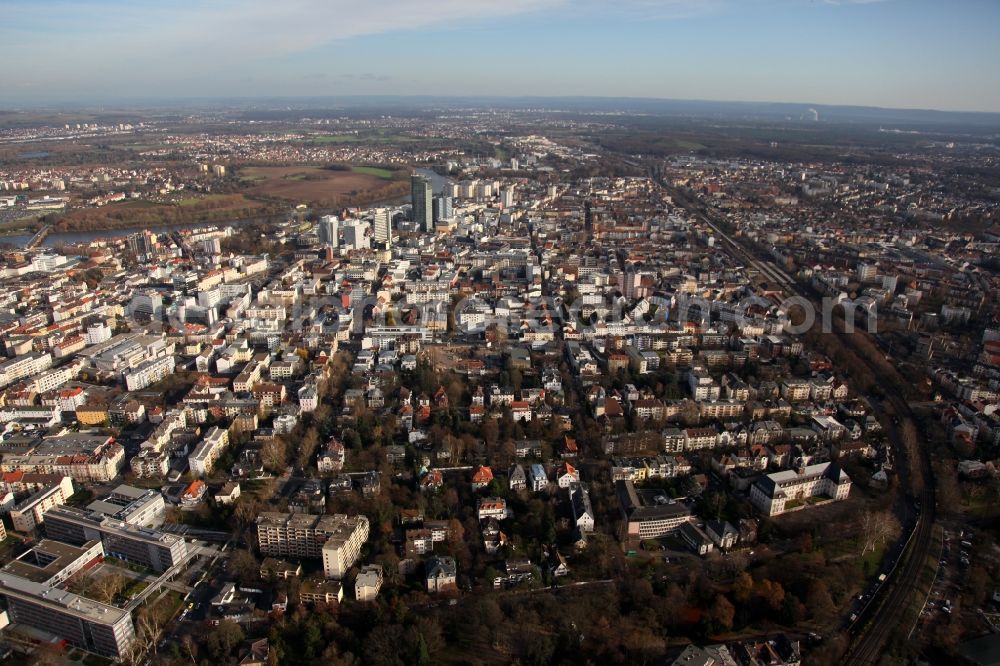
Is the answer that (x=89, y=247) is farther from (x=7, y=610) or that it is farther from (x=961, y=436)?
(x=961, y=436)

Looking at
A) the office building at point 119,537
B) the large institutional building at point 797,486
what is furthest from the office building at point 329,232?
the large institutional building at point 797,486

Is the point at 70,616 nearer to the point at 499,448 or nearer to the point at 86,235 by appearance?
the point at 499,448

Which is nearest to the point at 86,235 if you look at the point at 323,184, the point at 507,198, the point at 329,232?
the point at 329,232

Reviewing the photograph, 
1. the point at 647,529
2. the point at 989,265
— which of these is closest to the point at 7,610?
the point at 647,529

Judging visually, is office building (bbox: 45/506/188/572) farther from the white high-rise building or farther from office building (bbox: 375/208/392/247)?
office building (bbox: 375/208/392/247)

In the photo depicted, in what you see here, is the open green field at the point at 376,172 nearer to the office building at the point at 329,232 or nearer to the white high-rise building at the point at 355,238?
the office building at the point at 329,232

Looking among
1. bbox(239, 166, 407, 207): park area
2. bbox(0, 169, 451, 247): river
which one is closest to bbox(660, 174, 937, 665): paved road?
bbox(0, 169, 451, 247): river
